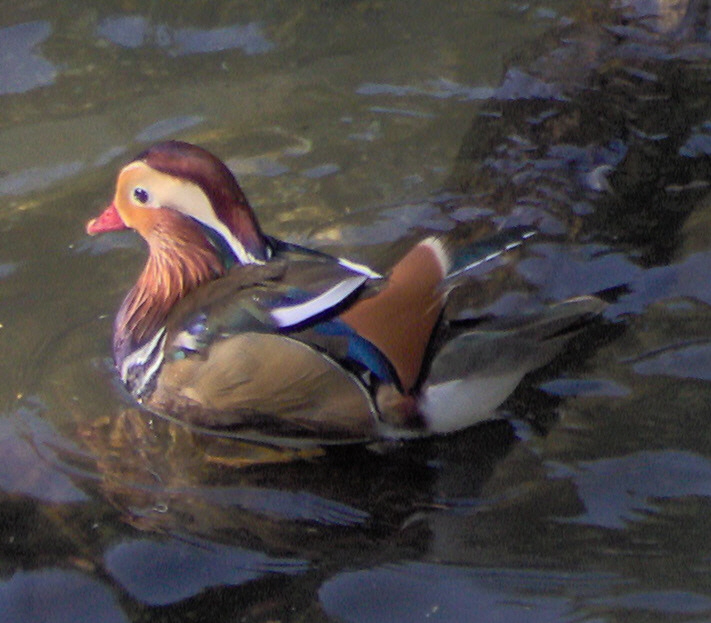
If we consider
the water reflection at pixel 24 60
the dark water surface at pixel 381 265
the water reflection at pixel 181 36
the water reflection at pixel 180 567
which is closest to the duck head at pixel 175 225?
the dark water surface at pixel 381 265

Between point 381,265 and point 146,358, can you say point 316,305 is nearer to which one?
point 146,358

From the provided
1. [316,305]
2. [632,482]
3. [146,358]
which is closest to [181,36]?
[146,358]

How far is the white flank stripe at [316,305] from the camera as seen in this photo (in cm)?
293

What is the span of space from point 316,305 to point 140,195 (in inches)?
30.3

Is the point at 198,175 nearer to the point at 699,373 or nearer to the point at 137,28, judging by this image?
the point at 699,373

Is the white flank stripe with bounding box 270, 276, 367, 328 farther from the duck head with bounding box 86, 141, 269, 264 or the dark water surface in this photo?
the dark water surface

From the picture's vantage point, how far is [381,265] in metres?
3.79

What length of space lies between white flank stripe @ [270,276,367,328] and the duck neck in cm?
49

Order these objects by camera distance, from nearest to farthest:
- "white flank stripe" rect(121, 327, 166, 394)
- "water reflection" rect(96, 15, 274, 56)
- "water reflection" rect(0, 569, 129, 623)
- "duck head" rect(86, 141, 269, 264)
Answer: "water reflection" rect(0, 569, 129, 623) < "duck head" rect(86, 141, 269, 264) < "white flank stripe" rect(121, 327, 166, 394) < "water reflection" rect(96, 15, 274, 56)

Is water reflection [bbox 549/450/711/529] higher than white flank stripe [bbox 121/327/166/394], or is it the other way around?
white flank stripe [bbox 121/327/166/394]

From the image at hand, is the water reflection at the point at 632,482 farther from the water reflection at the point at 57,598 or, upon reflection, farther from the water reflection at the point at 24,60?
the water reflection at the point at 24,60

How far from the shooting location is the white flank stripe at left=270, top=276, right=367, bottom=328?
2926 millimetres

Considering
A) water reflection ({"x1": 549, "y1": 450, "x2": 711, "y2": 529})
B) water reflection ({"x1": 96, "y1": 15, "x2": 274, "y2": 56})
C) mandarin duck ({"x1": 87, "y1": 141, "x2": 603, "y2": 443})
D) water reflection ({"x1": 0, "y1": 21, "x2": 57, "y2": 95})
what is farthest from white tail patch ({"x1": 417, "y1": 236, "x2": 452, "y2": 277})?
water reflection ({"x1": 0, "y1": 21, "x2": 57, "y2": 95})

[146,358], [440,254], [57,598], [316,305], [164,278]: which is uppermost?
[440,254]
